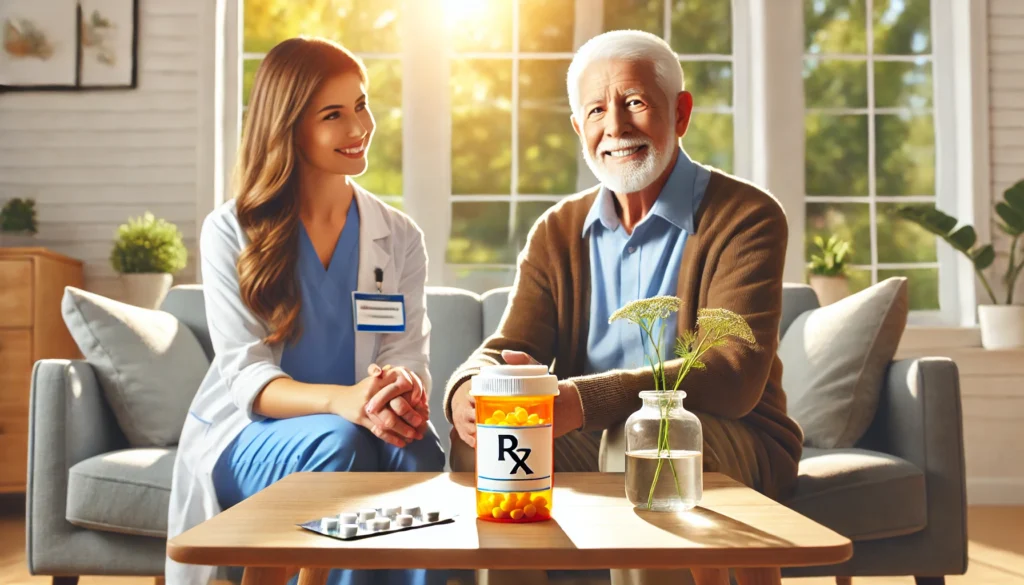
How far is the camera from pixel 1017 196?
3.85 metres

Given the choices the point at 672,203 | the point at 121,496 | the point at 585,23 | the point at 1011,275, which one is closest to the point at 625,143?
the point at 672,203

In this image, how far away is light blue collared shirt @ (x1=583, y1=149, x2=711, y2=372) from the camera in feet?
6.14

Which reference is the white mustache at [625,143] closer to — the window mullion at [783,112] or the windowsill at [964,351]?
the window mullion at [783,112]

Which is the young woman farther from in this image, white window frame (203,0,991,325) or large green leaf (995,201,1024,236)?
large green leaf (995,201,1024,236)

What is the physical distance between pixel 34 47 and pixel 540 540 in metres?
3.85

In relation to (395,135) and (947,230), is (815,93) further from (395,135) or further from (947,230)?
(395,135)

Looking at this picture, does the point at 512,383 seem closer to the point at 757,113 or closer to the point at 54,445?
the point at 54,445

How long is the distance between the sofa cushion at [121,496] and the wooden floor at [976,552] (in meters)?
0.62

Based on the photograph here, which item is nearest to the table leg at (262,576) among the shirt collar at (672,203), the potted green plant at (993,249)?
the shirt collar at (672,203)

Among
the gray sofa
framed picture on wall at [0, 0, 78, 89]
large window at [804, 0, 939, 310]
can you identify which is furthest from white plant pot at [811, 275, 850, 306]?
framed picture on wall at [0, 0, 78, 89]

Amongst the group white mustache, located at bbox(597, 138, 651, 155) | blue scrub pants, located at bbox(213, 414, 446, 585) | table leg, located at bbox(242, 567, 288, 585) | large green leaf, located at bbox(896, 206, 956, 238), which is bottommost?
table leg, located at bbox(242, 567, 288, 585)

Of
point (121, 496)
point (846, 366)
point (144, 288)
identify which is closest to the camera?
point (121, 496)

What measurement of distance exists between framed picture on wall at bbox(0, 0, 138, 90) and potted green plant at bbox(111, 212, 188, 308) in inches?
28.0

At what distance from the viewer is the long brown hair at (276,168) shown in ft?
6.34
